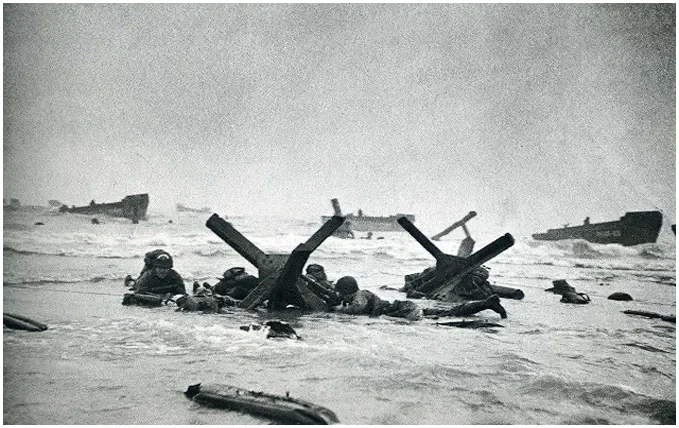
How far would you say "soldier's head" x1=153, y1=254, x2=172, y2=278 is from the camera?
→ 612 cm

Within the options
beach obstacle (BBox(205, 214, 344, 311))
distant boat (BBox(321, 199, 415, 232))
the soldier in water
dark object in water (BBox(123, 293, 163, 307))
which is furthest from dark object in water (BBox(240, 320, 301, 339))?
distant boat (BBox(321, 199, 415, 232))

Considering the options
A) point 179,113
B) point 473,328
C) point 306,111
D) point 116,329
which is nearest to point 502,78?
point 306,111

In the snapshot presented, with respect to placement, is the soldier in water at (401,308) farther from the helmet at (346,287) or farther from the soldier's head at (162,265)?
the soldier's head at (162,265)

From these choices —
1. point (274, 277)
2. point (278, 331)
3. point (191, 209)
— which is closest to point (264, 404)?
point (278, 331)

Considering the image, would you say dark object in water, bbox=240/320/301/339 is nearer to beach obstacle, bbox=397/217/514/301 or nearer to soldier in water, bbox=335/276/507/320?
soldier in water, bbox=335/276/507/320

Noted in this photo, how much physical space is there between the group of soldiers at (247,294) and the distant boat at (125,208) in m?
1.06

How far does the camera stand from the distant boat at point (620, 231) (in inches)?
338

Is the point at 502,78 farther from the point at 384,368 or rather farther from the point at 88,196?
the point at 88,196

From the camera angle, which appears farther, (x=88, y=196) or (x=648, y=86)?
(x=648, y=86)

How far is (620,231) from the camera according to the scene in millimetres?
9695

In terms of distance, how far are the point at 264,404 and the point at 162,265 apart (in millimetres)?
3876

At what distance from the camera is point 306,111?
23.4 ft

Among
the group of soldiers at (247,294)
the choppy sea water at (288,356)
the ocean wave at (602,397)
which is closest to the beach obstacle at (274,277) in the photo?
the group of soldiers at (247,294)

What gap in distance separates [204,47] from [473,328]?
5200 millimetres
